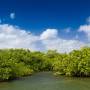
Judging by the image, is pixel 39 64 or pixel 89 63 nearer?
pixel 89 63

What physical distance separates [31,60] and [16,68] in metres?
20.4

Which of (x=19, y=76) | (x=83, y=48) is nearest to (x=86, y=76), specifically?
(x=83, y=48)

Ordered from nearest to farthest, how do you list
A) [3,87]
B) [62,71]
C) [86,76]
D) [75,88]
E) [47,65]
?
1. [75,88]
2. [3,87]
3. [86,76]
4. [62,71]
5. [47,65]

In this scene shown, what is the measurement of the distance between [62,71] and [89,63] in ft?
24.5

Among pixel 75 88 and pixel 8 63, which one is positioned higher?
pixel 8 63

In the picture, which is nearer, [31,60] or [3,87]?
[3,87]

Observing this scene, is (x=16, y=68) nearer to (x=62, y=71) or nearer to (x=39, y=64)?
(x=62, y=71)

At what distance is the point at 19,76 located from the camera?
4512 cm

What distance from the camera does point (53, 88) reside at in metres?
30.8

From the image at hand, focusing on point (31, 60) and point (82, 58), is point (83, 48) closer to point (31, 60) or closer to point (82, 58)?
point (82, 58)

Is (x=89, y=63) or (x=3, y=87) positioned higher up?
(x=89, y=63)

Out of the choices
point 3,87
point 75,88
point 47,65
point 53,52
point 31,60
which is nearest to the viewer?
point 75,88

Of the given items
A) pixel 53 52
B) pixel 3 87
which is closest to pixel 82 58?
pixel 3 87

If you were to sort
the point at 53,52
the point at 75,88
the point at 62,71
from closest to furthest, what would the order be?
the point at 75,88, the point at 62,71, the point at 53,52
